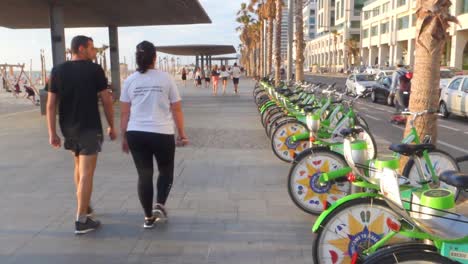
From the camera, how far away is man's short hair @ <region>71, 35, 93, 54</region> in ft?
13.4

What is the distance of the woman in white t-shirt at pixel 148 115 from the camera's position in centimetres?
410

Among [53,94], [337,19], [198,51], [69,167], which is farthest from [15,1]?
[337,19]

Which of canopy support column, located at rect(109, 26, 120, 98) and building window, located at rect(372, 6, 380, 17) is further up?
building window, located at rect(372, 6, 380, 17)

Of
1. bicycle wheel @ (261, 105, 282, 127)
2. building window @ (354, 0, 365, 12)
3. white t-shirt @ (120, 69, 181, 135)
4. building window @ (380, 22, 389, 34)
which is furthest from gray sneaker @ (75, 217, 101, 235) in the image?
building window @ (354, 0, 365, 12)

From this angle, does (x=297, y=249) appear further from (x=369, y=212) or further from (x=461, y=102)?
(x=461, y=102)

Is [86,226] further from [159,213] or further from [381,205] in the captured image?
[381,205]

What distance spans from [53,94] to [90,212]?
1.23 meters

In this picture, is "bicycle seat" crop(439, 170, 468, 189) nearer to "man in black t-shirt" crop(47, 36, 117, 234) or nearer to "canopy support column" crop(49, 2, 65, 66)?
"man in black t-shirt" crop(47, 36, 117, 234)

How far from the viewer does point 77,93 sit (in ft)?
13.5

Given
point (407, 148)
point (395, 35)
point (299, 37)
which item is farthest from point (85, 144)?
point (395, 35)

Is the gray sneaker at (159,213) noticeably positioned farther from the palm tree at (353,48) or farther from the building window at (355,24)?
the building window at (355,24)

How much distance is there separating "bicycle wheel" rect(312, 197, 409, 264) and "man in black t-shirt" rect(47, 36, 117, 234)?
2.29m

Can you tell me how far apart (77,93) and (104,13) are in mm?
14187

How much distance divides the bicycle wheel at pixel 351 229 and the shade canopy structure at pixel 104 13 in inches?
500
